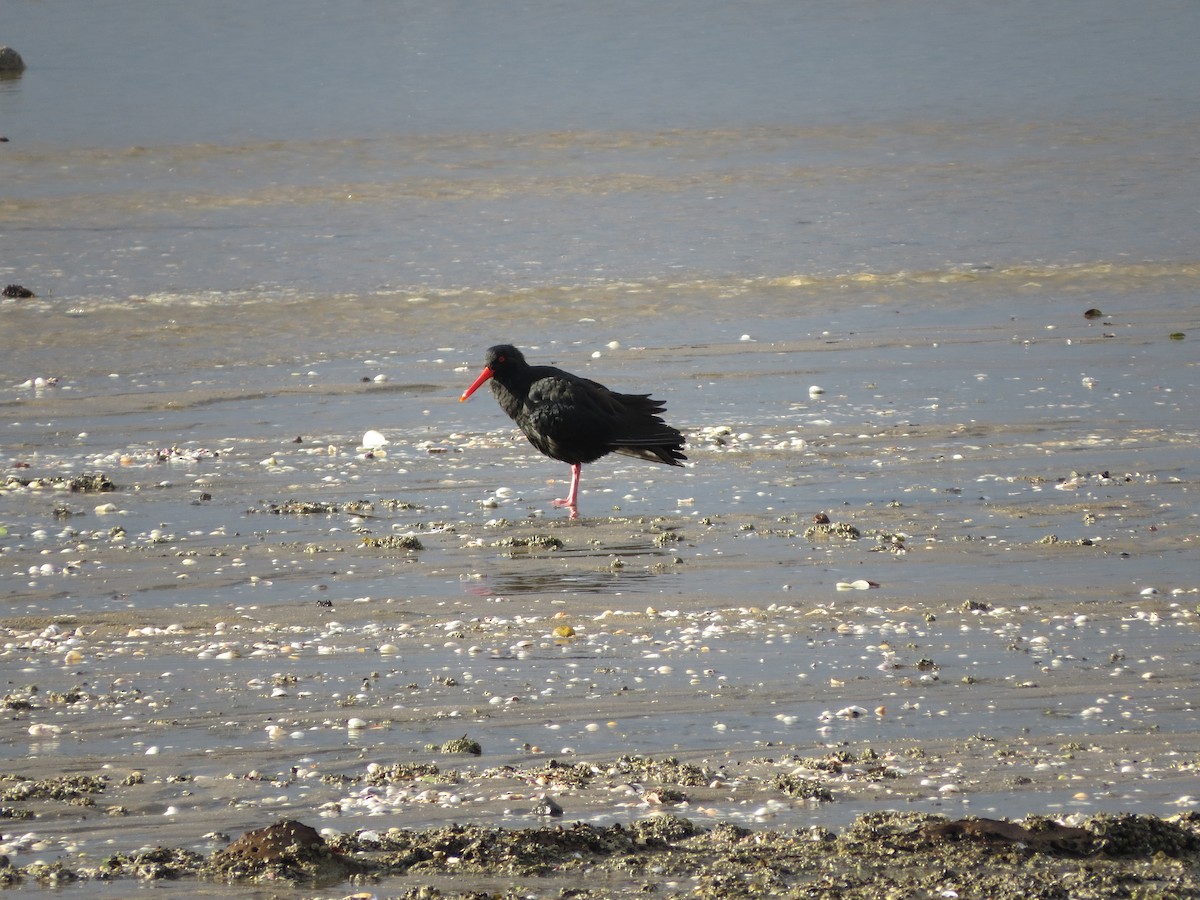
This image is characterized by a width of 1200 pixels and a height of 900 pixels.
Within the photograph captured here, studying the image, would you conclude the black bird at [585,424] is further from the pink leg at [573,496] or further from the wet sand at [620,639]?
the wet sand at [620,639]

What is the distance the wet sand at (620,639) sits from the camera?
4117mm

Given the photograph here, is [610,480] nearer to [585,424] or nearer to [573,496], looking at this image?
[585,424]

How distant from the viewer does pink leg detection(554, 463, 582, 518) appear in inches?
309

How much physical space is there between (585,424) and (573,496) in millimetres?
402

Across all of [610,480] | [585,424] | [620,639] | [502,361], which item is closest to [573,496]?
[585,424]

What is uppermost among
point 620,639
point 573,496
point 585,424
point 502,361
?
point 502,361

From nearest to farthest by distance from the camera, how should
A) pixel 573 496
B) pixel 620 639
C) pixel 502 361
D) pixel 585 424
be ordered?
pixel 620 639 < pixel 573 496 < pixel 585 424 < pixel 502 361

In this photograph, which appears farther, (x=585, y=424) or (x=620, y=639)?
(x=585, y=424)

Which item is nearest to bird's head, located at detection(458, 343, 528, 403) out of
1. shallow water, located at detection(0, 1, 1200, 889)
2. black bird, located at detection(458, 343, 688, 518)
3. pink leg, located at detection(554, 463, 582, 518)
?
black bird, located at detection(458, 343, 688, 518)

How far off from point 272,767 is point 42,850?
0.75m

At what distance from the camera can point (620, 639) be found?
5.83 m

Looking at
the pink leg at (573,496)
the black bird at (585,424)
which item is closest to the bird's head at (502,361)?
the black bird at (585,424)

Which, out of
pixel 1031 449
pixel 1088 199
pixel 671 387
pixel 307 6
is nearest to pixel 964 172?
pixel 1088 199

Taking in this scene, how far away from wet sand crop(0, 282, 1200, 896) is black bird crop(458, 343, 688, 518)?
232mm
